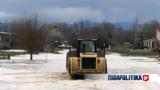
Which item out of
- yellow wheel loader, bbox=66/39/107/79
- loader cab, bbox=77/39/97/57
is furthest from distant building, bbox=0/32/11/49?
yellow wheel loader, bbox=66/39/107/79

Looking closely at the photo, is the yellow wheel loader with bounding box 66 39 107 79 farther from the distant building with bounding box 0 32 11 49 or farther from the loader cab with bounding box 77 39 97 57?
the distant building with bounding box 0 32 11 49

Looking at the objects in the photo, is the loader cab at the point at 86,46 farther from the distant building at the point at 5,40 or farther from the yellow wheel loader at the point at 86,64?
the distant building at the point at 5,40

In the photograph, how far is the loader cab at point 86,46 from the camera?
2714 centimetres

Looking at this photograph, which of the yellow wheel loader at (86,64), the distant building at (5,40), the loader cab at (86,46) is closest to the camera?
the yellow wheel loader at (86,64)

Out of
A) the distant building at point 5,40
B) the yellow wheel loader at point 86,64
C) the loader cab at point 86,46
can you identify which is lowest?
the distant building at point 5,40

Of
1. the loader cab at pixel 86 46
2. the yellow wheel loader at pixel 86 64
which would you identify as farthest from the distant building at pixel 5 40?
the yellow wheel loader at pixel 86 64

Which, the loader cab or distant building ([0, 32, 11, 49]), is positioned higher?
the loader cab

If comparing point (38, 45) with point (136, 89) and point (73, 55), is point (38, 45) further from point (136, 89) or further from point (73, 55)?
point (136, 89)

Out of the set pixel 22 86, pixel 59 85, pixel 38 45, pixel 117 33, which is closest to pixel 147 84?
pixel 59 85

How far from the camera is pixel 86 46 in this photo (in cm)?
2734

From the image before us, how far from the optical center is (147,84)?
22375mm

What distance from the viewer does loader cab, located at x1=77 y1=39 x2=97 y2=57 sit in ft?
89.0

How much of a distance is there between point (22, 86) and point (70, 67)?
15.6 feet

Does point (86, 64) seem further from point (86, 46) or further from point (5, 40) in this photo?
point (5, 40)
